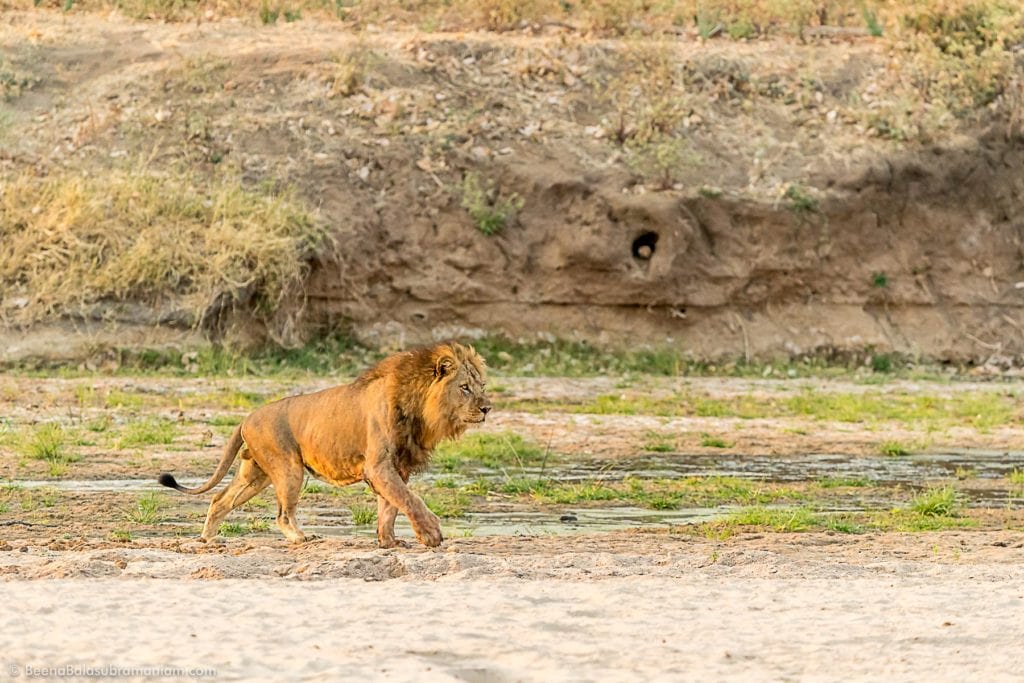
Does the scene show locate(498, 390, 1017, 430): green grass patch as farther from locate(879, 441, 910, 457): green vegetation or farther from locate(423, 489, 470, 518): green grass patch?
locate(423, 489, 470, 518): green grass patch

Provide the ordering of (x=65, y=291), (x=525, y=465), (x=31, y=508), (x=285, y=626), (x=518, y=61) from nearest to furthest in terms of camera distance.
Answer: (x=285, y=626) < (x=31, y=508) < (x=525, y=465) < (x=65, y=291) < (x=518, y=61)

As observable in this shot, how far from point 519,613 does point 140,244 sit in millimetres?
13372

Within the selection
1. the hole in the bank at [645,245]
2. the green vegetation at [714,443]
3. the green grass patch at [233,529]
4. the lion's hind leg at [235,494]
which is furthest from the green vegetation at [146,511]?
the hole in the bank at [645,245]

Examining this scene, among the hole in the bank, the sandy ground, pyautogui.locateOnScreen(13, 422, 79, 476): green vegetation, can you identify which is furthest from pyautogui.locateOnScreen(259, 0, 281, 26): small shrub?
the sandy ground

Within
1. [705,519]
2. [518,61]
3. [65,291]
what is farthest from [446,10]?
[705,519]

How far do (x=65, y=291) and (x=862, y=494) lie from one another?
10591mm

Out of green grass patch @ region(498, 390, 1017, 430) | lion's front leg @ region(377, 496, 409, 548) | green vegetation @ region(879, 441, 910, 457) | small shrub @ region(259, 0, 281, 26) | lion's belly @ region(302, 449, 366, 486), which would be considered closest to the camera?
lion's front leg @ region(377, 496, 409, 548)

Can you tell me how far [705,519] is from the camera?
10.6 metres

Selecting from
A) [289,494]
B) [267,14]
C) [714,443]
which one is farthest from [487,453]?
[267,14]

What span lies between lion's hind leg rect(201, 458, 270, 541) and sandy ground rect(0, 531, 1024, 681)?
0.32 m

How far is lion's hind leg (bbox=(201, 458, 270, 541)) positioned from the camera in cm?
934

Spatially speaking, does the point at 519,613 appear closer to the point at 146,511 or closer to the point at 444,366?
the point at 444,366

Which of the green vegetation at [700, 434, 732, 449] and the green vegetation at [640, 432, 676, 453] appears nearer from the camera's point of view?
the green vegetation at [640, 432, 676, 453]

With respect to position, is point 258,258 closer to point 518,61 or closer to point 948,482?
point 518,61
